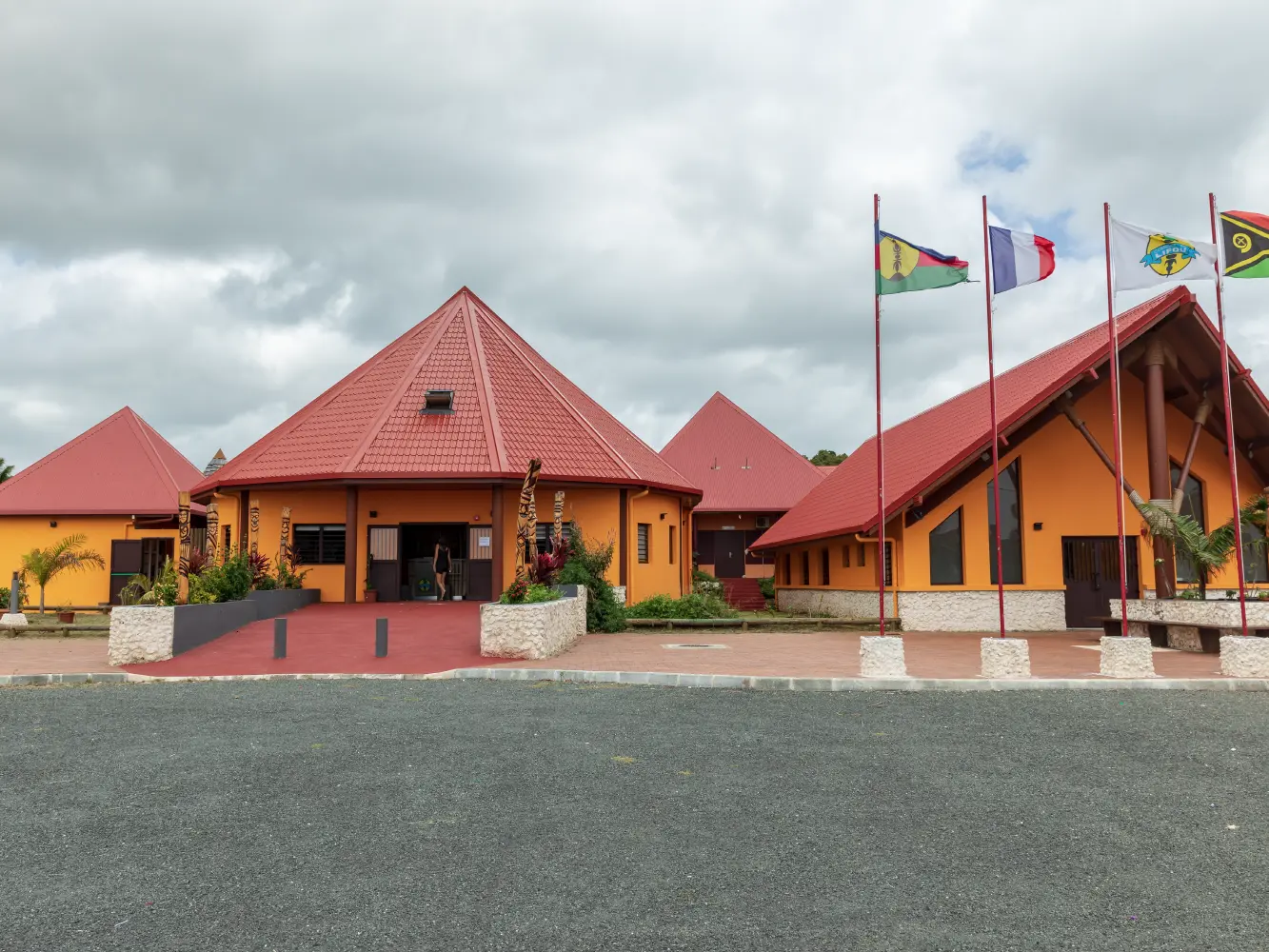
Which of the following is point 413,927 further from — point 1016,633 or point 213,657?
point 1016,633

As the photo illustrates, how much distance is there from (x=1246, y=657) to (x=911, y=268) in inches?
268

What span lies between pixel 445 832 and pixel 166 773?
2751 mm

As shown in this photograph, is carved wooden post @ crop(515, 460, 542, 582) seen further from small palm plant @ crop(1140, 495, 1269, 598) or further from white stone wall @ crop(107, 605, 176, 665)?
small palm plant @ crop(1140, 495, 1269, 598)

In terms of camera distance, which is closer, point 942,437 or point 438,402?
point 942,437

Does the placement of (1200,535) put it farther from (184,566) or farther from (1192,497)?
(184,566)

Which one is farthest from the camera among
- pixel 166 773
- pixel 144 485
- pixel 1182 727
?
pixel 144 485

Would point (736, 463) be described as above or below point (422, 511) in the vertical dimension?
above

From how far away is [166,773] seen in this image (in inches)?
273

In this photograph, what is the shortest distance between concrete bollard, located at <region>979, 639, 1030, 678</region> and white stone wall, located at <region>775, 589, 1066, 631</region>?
905 centimetres

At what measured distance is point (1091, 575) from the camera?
22.1m

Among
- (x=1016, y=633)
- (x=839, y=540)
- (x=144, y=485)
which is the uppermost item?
(x=144, y=485)

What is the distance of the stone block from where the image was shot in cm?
1216

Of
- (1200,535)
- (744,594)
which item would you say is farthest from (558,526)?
(744,594)

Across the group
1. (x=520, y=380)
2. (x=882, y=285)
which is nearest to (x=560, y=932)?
(x=882, y=285)
